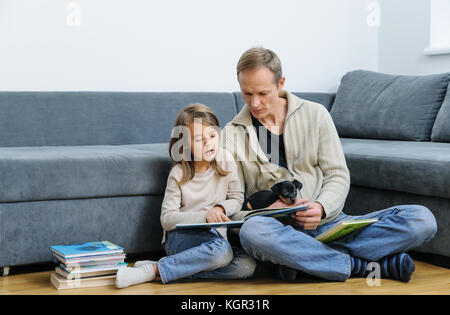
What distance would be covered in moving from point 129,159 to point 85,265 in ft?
1.55

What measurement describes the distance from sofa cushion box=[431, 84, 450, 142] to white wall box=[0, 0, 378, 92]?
105cm

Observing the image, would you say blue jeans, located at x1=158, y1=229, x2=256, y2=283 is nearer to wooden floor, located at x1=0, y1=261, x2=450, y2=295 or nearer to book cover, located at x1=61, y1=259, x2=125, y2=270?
wooden floor, located at x1=0, y1=261, x2=450, y2=295

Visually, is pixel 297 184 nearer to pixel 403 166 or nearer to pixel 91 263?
pixel 403 166

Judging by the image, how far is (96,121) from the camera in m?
2.82

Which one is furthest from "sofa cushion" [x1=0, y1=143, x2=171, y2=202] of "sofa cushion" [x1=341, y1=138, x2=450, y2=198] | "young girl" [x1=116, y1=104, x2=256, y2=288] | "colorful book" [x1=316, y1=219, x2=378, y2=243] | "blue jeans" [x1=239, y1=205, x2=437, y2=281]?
"sofa cushion" [x1=341, y1=138, x2=450, y2=198]

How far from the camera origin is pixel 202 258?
1.95 metres

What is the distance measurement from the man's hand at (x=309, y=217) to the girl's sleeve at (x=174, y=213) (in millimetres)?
311

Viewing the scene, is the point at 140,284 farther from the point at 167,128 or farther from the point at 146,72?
the point at 146,72

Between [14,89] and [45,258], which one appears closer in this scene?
[45,258]

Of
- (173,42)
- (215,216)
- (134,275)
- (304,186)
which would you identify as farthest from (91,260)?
(173,42)

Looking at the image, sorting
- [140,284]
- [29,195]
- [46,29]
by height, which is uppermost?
[46,29]

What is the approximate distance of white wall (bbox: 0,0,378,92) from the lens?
115 inches

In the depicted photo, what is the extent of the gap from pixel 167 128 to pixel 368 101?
106cm
